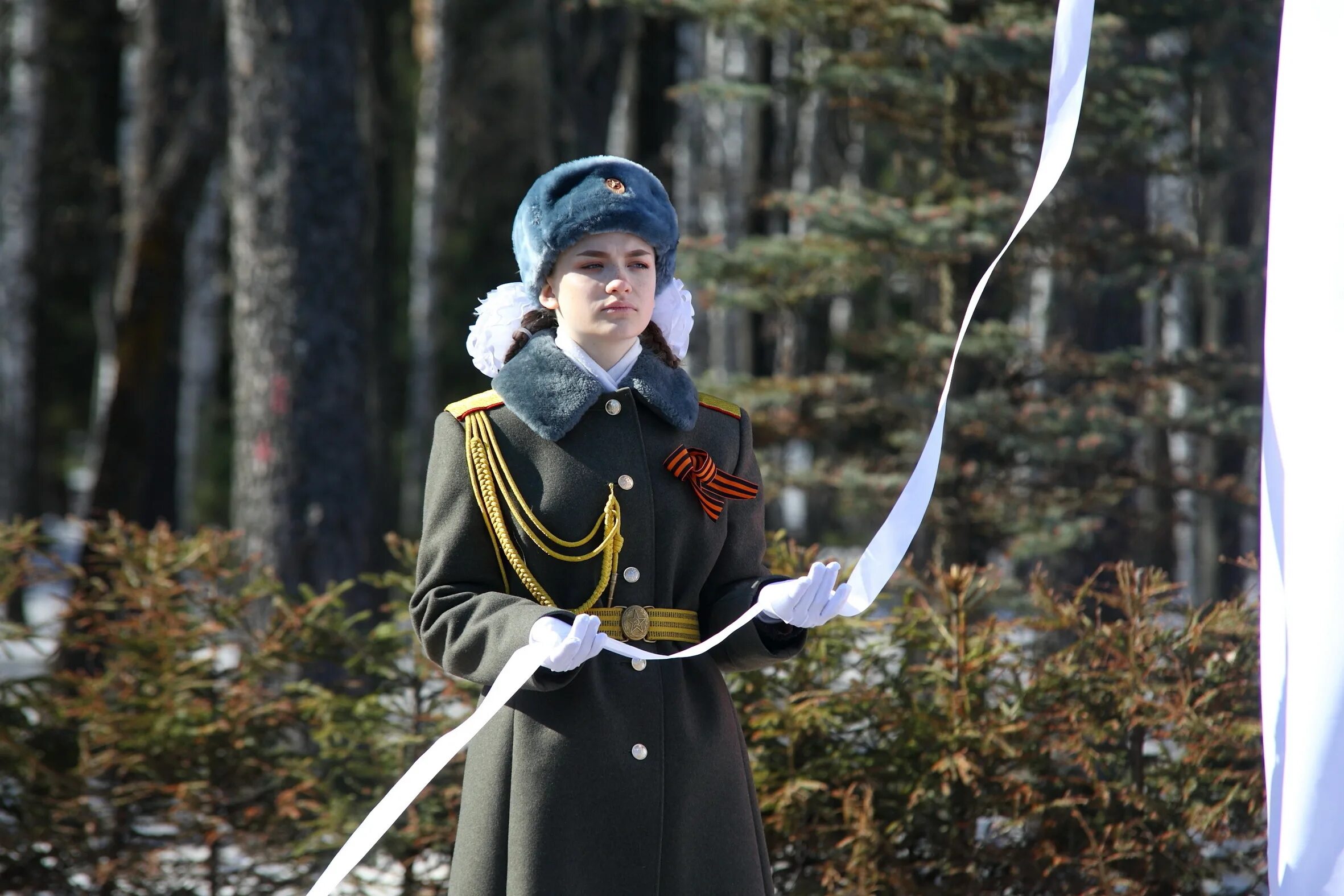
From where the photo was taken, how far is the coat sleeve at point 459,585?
2449 millimetres

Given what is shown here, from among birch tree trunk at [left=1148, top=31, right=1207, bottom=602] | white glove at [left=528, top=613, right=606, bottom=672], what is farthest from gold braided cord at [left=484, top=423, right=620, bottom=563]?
birch tree trunk at [left=1148, top=31, right=1207, bottom=602]

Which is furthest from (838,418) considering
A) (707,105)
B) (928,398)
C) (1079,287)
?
(707,105)

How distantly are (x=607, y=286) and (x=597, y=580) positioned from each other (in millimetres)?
520

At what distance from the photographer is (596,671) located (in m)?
2.57

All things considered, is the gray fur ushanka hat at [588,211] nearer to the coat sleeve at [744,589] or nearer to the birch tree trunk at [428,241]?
the coat sleeve at [744,589]

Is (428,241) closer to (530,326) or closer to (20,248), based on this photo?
(20,248)

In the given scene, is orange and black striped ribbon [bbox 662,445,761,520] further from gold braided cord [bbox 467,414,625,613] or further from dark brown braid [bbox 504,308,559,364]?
dark brown braid [bbox 504,308,559,364]

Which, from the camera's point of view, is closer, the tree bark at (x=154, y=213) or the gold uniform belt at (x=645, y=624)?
the gold uniform belt at (x=645, y=624)

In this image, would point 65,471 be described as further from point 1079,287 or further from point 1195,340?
point 1079,287

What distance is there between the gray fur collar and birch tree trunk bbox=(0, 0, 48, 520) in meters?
9.97

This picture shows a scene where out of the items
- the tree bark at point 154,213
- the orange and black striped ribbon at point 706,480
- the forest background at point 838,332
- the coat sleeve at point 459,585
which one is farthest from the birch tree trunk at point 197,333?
the orange and black striped ribbon at point 706,480

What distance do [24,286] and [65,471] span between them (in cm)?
1926

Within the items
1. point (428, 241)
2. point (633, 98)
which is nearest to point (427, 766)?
point (633, 98)

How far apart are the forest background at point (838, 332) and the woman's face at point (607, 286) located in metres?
1.76
